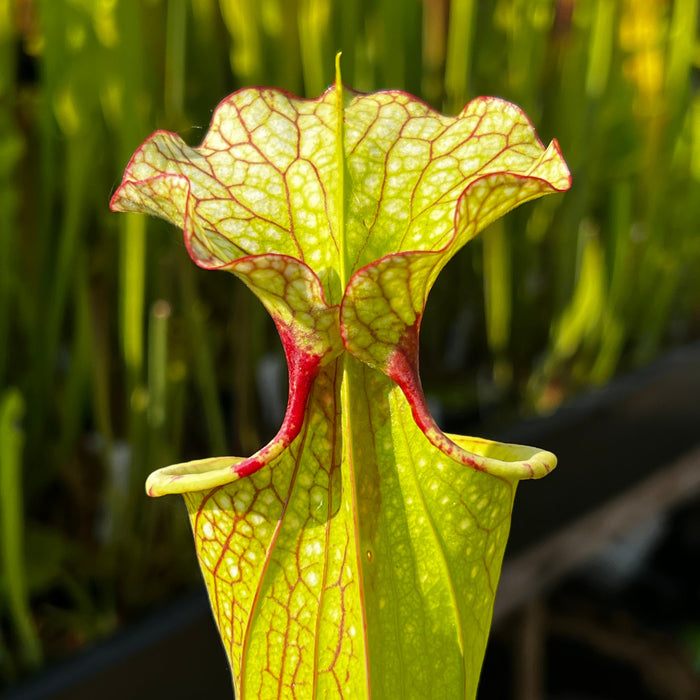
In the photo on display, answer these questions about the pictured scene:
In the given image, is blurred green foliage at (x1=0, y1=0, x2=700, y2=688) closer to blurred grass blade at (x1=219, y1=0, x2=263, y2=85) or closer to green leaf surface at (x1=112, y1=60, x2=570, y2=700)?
blurred grass blade at (x1=219, y1=0, x2=263, y2=85)

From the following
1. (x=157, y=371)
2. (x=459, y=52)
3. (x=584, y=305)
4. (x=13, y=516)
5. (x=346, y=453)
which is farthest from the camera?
(x=584, y=305)

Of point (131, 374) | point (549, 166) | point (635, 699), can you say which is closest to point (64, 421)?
point (131, 374)

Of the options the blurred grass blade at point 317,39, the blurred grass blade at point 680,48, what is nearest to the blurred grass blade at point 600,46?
the blurred grass blade at point 680,48

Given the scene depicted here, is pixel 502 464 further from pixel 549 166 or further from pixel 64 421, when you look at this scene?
pixel 64 421

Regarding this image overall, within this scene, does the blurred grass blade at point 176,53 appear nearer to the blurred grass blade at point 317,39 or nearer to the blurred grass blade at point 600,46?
the blurred grass blade at point 317,39

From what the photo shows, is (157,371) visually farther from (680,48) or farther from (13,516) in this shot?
(680,48)

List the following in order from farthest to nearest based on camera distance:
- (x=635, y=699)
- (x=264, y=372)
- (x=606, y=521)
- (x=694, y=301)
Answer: (x=694, y=301)
(x=635, y=699)
(x=606, y=521)
(x=264, y=372)

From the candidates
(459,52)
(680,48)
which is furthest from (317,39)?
(680,48)
